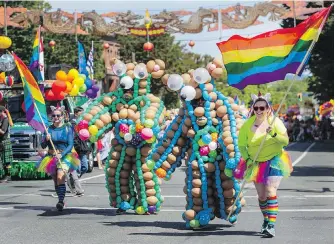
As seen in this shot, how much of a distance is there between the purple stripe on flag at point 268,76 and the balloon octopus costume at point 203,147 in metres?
0.53

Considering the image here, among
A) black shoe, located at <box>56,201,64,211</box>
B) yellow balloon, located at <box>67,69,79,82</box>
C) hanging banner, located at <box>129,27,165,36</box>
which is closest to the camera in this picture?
black shoe, located at <box>56,201,64,211</box>

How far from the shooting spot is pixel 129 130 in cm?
1306

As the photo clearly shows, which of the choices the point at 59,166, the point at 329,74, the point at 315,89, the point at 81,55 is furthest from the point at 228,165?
the point at 315,89

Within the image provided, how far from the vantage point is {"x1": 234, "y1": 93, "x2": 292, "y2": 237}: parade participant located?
10.3m

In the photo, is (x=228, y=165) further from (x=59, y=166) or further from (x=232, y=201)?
(x=59, y=166)

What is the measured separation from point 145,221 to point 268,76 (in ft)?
9.17

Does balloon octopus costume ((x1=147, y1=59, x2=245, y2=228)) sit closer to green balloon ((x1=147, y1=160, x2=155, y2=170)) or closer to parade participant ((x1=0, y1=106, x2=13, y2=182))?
green balloon ((x1=147, y1=160, x2=155, y2=170))

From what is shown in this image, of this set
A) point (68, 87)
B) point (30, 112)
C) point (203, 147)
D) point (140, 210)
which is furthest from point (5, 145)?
point (203, 147)

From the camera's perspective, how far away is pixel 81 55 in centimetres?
2855

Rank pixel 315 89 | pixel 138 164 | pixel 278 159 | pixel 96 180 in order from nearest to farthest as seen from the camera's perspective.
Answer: pixel 278 159 < pixel 138 164 < pixel 96 180 < pixel 315 89

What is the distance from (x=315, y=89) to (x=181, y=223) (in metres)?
46.1

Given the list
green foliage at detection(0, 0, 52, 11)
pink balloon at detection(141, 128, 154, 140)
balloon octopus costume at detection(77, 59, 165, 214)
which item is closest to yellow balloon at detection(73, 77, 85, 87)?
balloon octopus costume at detection(77, 59, 165, 214)

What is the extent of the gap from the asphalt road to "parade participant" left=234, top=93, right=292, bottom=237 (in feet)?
1.31

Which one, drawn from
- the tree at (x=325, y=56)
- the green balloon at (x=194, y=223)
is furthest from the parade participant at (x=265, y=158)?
the tree at (x=325, y=56)
